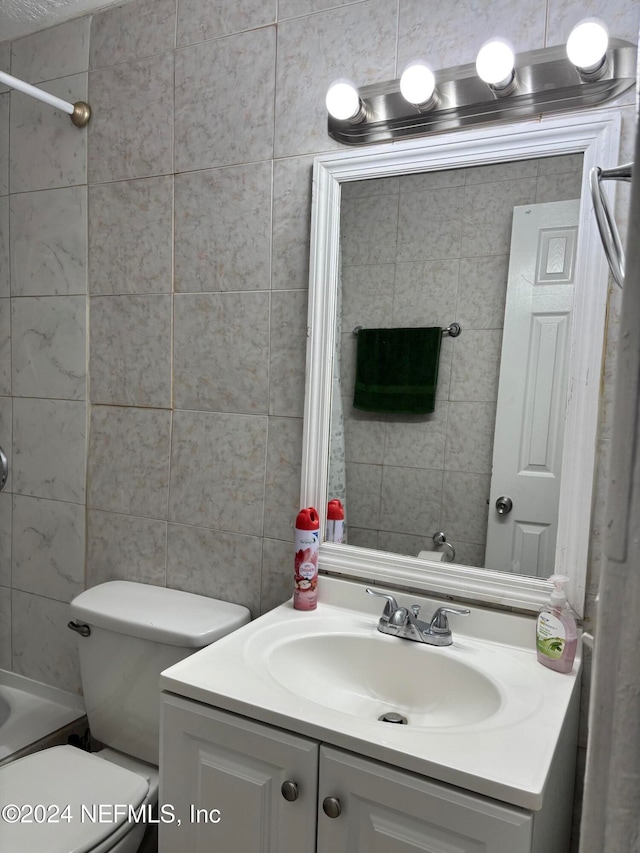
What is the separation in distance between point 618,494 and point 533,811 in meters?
0.75

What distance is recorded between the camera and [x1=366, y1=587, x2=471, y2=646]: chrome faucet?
123 cm

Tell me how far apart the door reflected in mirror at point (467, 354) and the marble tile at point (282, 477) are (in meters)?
0.10

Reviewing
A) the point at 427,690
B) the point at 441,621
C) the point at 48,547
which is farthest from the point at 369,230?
the point at 48,547

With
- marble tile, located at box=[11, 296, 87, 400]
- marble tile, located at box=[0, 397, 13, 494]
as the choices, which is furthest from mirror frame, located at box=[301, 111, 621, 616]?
marble tile, located at box=[0, 397, 13, 494]

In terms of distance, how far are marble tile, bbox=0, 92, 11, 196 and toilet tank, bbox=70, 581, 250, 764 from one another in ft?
4.22

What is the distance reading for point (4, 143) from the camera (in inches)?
75.5

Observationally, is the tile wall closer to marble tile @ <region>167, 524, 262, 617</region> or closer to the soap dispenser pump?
marble tile @ <region>167, 524, 262, 617</region>

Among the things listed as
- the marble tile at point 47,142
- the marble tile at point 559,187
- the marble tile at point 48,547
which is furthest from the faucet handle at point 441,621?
the marble tile at point 47,142

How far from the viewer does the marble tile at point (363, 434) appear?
4.60ft

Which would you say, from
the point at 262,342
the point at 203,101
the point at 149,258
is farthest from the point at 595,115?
the point at 149,258

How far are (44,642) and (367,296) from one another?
A: 4.77ft

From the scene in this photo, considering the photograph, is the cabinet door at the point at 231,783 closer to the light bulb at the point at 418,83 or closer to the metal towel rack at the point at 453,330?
the metal towel rack at the point at 453,330

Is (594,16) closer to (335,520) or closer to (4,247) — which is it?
(335,520)

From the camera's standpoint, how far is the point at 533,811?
811mm
